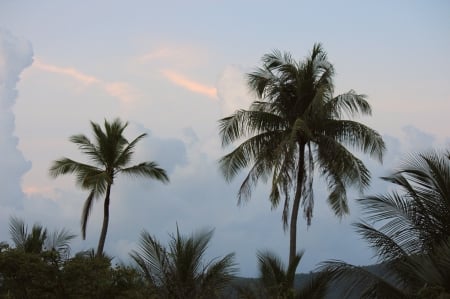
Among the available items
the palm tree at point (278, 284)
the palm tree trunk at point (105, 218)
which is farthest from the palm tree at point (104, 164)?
the palm tree at point (278, 284)

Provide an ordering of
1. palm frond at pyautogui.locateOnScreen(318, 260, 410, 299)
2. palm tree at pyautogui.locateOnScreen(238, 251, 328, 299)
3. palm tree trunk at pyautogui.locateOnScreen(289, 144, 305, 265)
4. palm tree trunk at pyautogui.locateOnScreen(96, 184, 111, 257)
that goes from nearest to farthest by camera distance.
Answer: palm frond at pyautogui.locateOnScreen(318, 260, 410, 299) < palm tree at pyautogui.locateOnScreen(238, 251, 328, 299) < palm tree trunk at pyautogui.locateOnScreen(289, 144, 305, 265) < palm tree trunk at pyautogui.locateOnScreen(96, 184, 111, 257)

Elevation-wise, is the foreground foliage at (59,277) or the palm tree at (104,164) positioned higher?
the palm tree at (104,164)

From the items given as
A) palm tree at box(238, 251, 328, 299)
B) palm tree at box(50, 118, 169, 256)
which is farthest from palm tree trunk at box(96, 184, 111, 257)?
palm tree at box(238, 251, 328, 299)

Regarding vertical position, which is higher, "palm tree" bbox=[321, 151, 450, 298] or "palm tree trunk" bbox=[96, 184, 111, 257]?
"palm tree trunk" bbox=[96, 184, 111, 257]

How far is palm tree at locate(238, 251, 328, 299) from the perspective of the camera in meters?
17.5

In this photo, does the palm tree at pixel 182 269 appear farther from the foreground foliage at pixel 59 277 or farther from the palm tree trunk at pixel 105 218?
the palm tree trunk at pixel 105 218

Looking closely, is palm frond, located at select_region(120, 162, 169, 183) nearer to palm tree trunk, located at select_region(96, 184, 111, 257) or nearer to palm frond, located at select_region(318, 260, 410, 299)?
palm tree trunk, located at select_region(96, 184, 111, 257)

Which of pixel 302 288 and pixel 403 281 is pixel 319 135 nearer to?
pixel 302 288

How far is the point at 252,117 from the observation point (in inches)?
998

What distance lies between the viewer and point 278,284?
19.3m

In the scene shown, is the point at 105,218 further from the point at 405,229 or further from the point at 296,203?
the point at 405,229

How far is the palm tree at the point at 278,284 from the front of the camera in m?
17.5

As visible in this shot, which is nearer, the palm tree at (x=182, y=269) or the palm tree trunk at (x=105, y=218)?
the palm tree at (x=182, y=269)

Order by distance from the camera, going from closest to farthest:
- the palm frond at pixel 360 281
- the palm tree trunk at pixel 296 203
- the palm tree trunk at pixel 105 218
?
the palm frond at pixel 360 281 → the palm tree trunk at pixel 296 203 → the palm tree trunk at pixel 105 218
